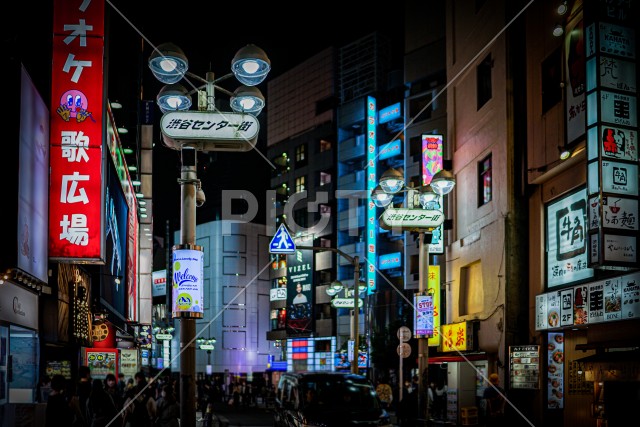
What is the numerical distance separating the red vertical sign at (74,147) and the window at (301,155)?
7204 cm

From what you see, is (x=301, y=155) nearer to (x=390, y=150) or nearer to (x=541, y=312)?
(x=390, y=150)

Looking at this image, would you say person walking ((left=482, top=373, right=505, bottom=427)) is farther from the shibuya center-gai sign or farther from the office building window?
the office building window

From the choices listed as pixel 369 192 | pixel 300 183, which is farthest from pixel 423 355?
pixel 300 183

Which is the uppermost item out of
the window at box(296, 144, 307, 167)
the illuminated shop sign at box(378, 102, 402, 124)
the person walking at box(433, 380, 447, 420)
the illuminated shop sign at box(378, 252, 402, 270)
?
the illuminated shop sign at box(378, 102, 402, 124)

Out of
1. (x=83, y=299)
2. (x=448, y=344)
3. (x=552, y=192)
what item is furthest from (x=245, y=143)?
(x=448, y=344)

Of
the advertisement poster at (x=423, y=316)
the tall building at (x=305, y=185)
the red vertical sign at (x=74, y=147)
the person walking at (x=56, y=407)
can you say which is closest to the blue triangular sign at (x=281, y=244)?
the advertisement poster at (x=423, y=316)

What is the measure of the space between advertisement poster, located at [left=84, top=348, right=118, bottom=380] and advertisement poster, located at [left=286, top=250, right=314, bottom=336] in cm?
5453

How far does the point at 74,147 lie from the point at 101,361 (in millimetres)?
14616

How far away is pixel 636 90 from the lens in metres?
17.0

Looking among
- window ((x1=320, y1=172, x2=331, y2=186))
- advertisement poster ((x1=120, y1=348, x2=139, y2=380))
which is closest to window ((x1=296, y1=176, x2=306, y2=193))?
window ((x1=320, y1=172, x2=331, y2=186))

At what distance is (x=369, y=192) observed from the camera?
71.5 meters

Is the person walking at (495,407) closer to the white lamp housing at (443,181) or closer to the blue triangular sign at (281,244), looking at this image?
the white lamp housing at (443,181)

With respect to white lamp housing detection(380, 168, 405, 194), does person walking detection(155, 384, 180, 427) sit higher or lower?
lower

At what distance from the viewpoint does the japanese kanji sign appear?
13406 mm
